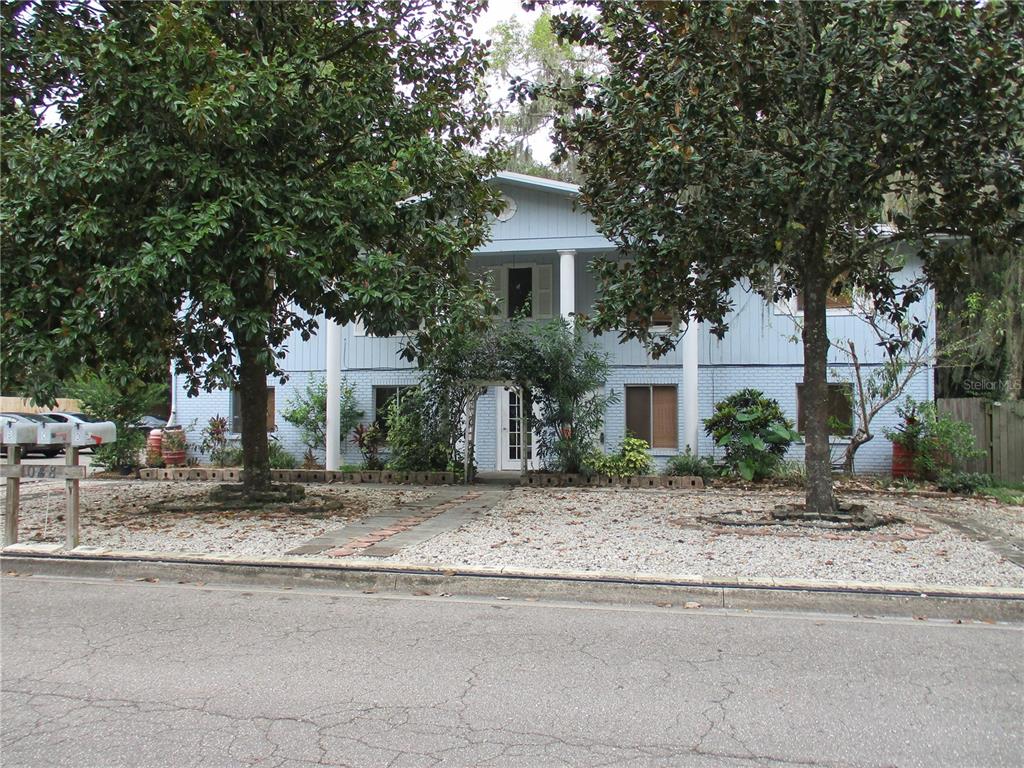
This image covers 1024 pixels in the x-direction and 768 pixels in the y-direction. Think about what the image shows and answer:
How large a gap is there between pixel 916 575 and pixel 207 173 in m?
8.32

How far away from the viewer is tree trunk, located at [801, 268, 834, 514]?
9.69m

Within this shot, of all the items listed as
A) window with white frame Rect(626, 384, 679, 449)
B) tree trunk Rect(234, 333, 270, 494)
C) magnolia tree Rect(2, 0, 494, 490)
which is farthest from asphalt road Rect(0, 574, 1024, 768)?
window with white frame Rect(626, 384, 679, 449)

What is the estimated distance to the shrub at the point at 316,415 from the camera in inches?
698

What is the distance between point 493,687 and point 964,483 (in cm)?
1205

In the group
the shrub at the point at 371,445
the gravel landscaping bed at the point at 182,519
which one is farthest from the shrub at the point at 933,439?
the shrub at the point at 371,445

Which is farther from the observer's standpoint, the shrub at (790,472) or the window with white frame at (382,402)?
the window with white frame at (382,402)

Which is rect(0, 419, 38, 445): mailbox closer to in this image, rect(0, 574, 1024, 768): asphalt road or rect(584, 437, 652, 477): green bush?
rect(0, 574, 1024, 768): asphalt road

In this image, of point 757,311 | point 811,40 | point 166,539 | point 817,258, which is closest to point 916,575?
point 817,258

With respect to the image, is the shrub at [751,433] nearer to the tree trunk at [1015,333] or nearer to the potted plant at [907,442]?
the potted plant at [907,442]

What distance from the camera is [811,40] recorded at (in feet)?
28.4

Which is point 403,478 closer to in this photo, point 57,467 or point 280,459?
point 280,459

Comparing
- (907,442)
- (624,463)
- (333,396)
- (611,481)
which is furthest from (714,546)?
(333,396)

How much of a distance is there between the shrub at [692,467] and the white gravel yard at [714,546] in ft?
10.1

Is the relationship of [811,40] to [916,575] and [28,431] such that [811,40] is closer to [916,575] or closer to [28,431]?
[916,575]
